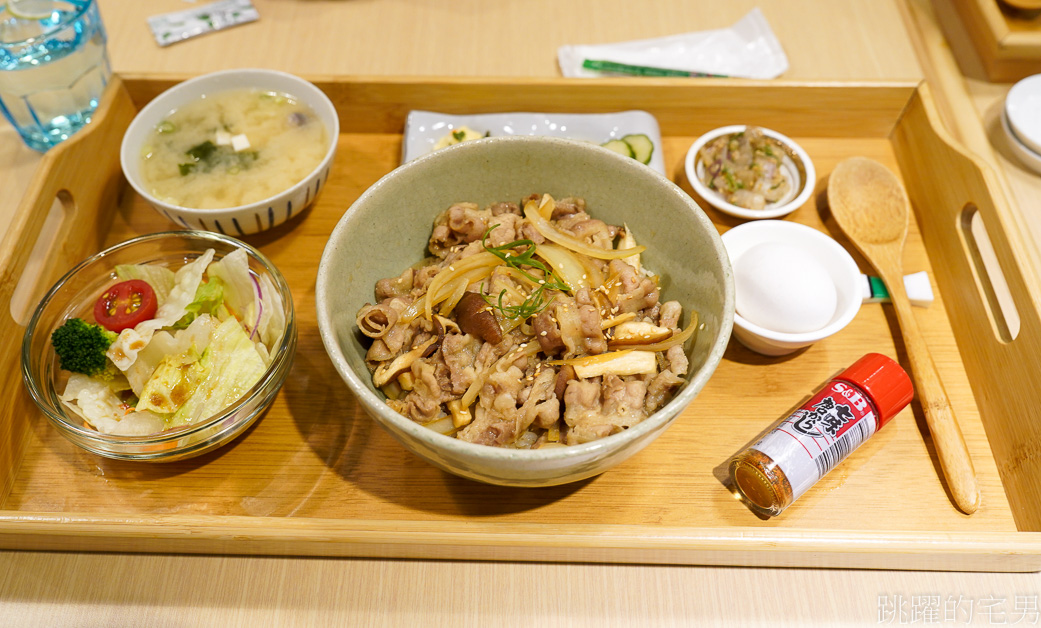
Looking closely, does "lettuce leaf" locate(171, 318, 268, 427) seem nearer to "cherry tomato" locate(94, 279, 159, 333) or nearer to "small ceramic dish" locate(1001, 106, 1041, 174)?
"cherry tomato" locate(94, 279, 159, 333)

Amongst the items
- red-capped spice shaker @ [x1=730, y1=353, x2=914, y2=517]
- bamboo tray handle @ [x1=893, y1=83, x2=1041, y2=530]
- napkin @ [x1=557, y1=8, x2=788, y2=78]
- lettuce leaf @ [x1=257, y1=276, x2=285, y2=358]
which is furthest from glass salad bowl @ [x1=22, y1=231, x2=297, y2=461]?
bamboo tray handle @ [x1=893, y1=83, x2=1041, y2=530]

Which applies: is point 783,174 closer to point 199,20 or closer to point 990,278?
point 990,278

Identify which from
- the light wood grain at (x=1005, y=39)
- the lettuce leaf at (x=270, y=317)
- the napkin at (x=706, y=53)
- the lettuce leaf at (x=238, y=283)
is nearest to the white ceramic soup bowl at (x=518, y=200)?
the lettuce leaf at (x=270, y=317)

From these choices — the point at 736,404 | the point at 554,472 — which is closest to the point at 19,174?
the point at 554,472

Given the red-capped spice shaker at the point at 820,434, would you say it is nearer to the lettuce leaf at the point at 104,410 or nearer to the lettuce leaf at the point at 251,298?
the lettuce leaf at the point at 251,298

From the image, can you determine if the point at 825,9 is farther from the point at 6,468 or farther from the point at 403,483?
the point at 6,468

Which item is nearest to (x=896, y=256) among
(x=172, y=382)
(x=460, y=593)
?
(x=460, y=593)
